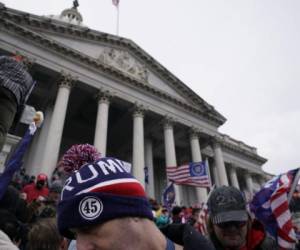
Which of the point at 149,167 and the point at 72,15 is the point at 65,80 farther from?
the point at 72,15

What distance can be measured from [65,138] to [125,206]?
24406 millimetres

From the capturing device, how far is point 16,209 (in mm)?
3621

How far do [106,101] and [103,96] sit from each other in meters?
0.46

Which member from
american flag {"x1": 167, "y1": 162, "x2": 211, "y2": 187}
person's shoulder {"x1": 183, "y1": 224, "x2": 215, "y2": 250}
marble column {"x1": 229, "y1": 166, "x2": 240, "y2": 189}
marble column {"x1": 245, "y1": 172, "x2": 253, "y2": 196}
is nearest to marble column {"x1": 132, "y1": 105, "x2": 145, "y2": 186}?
american flag {"x1": 167, "y1": 162, "x2": 211, "y2": 187}

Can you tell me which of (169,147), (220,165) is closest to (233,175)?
(220,165)

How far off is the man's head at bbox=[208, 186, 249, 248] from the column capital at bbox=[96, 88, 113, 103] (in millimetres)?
16798

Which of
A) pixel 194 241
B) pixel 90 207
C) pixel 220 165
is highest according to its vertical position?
pixel 220 165

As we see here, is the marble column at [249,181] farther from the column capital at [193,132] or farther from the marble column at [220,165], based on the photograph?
the column capital at [193,132]

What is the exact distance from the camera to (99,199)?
1.21 m

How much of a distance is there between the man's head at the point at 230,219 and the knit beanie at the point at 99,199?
1.53 metres

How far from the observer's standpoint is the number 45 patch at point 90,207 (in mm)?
1163

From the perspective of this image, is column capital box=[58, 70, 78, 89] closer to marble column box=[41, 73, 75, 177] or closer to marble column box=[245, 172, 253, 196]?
marble column box=[41, 73, 75, 177]

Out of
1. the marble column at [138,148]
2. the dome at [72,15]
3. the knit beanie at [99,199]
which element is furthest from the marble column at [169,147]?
the dome at [72,15]

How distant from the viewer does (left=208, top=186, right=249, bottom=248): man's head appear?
2.42m
